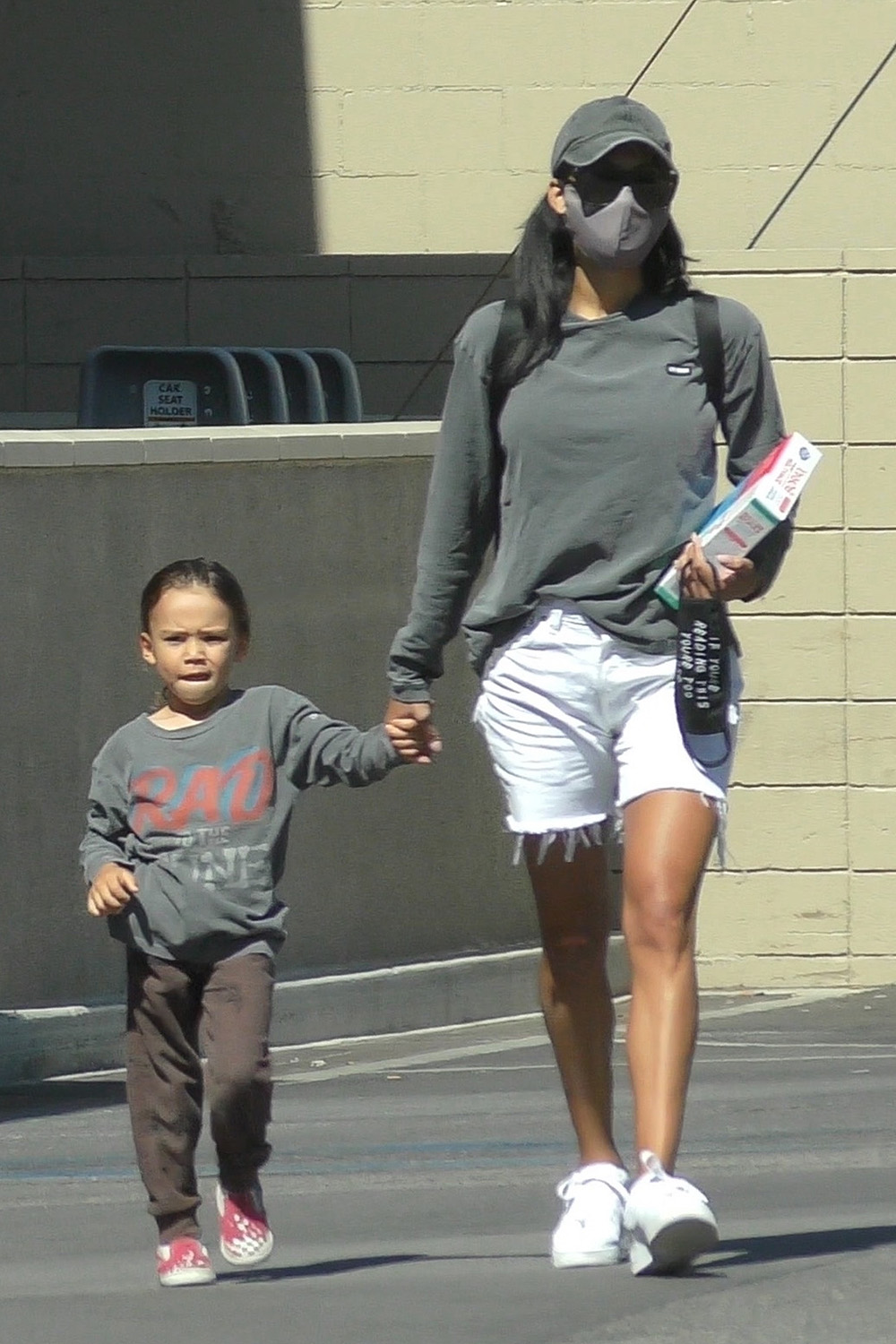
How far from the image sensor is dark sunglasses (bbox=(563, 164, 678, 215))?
477cm

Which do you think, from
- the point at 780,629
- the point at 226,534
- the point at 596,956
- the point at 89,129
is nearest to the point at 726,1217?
the point at 596,956

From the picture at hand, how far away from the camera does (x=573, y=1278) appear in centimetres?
464

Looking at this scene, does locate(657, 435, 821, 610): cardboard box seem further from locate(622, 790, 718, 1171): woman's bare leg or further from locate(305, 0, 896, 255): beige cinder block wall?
locate(305, 0, 896, 255): beige cinder block wall

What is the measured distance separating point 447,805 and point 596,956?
14.9 ft

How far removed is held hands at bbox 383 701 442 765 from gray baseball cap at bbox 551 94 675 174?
3.12 ft

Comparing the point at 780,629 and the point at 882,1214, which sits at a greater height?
the point at 780,629

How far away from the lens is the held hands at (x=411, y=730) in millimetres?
4820

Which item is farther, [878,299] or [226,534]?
[878,299]

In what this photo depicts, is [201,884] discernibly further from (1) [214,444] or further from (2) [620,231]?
(1) [214,444]

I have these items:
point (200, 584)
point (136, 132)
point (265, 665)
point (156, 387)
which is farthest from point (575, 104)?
point (200, 584)

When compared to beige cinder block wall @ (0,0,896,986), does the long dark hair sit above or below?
below

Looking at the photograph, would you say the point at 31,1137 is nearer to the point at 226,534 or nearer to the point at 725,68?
the point at 226,534

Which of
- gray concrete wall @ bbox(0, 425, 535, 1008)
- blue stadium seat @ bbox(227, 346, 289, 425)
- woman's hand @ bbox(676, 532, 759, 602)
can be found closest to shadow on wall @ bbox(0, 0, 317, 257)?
blue stadium seat @ bbox(227, 346, 289, 425)

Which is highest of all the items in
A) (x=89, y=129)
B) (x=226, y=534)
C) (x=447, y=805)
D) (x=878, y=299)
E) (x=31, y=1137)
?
(x=89, y=129)
